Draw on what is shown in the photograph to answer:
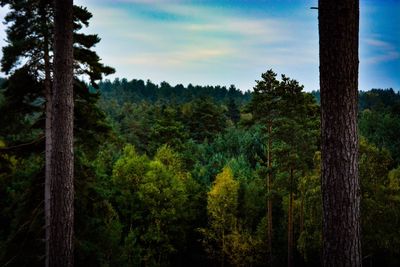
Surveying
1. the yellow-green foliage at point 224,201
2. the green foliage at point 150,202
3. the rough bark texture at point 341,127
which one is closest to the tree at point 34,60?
the rough bark texture at point 341,127

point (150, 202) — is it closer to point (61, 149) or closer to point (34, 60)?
point (34, 60)

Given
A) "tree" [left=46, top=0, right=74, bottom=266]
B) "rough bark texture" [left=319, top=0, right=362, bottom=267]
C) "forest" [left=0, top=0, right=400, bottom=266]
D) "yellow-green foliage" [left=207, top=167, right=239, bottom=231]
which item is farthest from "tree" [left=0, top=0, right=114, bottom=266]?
"yellow-green foliage" [left=207, top=167, right=239, bottom=231]

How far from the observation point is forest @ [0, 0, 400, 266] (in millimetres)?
10328

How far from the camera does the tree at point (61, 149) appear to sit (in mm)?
6098

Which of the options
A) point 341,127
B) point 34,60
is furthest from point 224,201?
point 341,127

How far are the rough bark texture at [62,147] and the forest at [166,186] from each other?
318cm

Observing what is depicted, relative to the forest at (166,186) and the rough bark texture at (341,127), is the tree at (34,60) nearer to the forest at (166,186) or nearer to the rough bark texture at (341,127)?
the forest at (166,186)

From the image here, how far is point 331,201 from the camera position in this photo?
4.37m

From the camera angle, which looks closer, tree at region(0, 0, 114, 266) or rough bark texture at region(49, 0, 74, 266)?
rough bark texture at region(49, 0, 74, 266)

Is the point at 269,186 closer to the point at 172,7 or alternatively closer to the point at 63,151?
the point at 172,7

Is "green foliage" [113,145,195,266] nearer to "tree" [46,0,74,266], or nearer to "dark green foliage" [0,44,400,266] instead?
"dark green foliage" [0,44,400,266]

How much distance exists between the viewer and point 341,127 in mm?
4336

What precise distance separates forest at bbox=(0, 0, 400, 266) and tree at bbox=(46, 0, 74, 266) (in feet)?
10.4

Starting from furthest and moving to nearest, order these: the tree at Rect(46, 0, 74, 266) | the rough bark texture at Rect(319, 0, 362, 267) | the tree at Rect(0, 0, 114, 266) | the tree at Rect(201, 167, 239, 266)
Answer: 1. the tree at Rect(201, 167, 239, 266)
2. the tree at Rect(0, 0, 114, 266)
3. the tree at Rect(46, 0, 74, 266)
4. the rough bark texture at Rect(319, 0, 362, 267)
